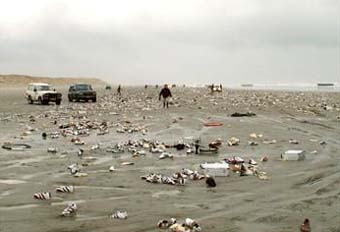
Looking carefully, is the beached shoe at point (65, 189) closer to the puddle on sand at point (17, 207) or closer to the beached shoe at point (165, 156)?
the puddle on sand at point (17, 207)

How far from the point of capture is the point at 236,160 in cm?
→ 1647

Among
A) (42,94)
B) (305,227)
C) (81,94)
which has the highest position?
(42,94)

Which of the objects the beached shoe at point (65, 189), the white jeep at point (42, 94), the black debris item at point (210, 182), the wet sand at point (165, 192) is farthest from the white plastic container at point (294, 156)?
the white jeep at point (42, 94)

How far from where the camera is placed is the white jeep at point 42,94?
52.2 m

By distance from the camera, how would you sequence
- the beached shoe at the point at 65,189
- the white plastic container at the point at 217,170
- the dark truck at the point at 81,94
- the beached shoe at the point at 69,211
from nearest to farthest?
the beached shoe at the point at 69,211 → the beached shoe at the point at 65,189 → the white plastic container at the point at 217,170 → the dark truck at the point at 81,94

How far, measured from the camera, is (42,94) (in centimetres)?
5247

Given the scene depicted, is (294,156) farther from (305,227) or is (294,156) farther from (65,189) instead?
(305,227)

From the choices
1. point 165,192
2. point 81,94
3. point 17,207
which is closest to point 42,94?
point 81,94

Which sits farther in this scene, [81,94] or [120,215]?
[81,94]

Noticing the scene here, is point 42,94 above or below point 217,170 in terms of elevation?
above

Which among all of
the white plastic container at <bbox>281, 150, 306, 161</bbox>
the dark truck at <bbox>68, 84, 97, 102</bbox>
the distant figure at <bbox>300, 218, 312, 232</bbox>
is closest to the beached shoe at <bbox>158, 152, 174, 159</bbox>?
the white plastic container at <bbox>281, 150, 306, 161</bbox>

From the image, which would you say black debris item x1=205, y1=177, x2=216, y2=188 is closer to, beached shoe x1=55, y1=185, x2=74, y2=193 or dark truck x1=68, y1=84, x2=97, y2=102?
beached shoe x1=55, y1=185, x2=74, y2=193

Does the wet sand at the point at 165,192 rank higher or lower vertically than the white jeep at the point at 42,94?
lower

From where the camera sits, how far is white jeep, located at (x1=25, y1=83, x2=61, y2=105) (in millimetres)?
52169
